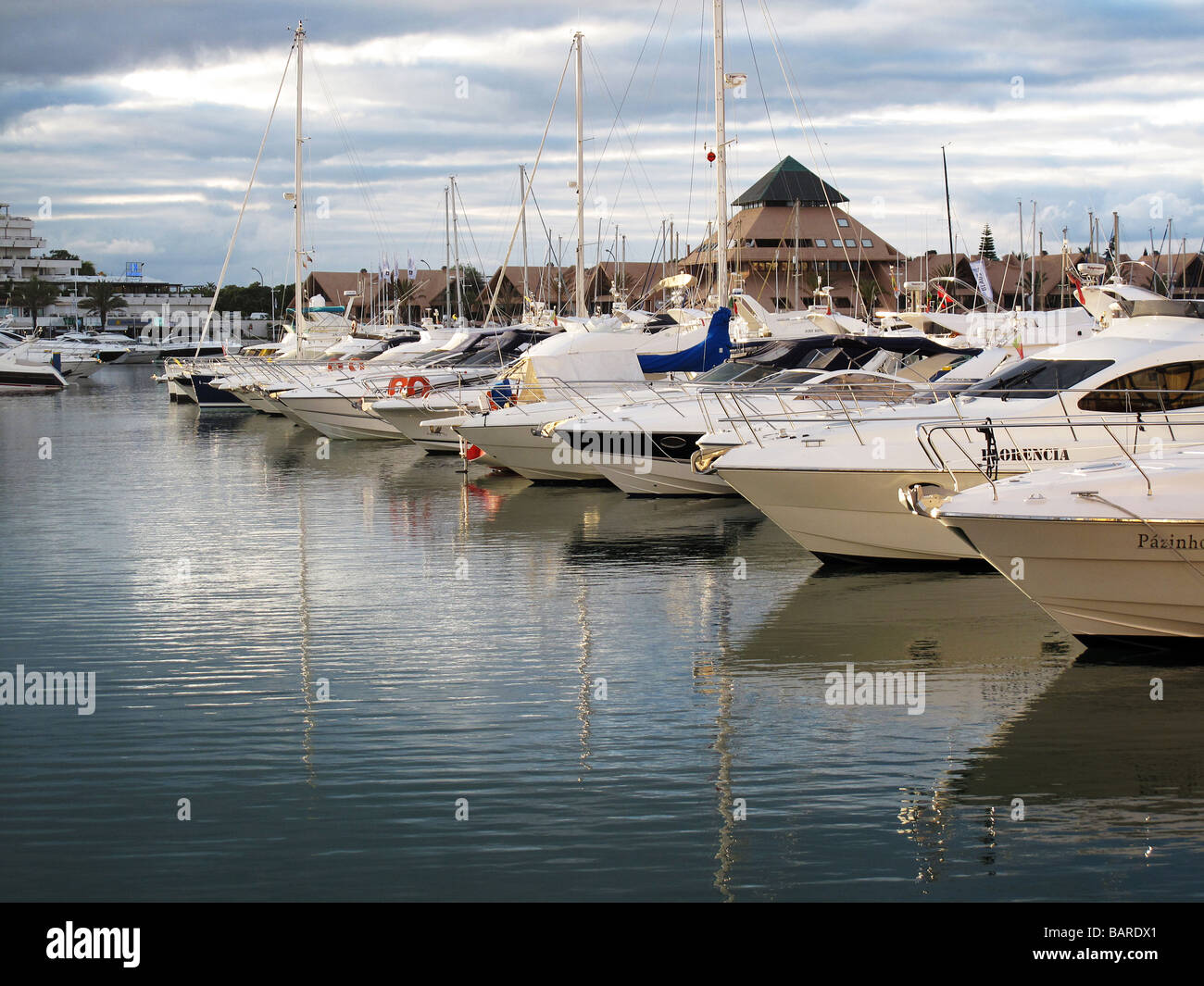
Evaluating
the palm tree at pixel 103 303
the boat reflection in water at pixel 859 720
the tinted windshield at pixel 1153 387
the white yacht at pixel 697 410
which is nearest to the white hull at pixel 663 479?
the white yacht at pixel 697 410

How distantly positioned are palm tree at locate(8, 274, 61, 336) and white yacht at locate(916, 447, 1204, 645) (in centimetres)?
12879

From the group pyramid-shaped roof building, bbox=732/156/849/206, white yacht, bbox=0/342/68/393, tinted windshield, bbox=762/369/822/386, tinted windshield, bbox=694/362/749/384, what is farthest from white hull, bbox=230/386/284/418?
pyramid-shaped roof building, bbox=732/156/849/206

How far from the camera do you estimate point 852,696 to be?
9211mm

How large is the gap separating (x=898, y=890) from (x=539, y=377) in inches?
689

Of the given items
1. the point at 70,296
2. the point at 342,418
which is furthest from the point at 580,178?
the point at 70,296

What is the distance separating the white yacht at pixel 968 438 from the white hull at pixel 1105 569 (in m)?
2.16

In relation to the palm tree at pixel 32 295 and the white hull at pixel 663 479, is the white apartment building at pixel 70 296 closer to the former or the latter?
the palm tree at pixel 32 295

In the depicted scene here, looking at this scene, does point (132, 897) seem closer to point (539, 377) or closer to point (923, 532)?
point (923, 532)

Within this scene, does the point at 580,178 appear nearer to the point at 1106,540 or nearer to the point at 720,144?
the point at 720,144

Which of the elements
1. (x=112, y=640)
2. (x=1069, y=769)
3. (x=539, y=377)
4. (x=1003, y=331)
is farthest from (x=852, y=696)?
(x=1003, y=331)

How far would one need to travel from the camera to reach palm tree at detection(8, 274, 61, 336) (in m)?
128

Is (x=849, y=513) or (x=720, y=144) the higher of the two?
(x=720, y=144)

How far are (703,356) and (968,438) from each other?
11.3 metres

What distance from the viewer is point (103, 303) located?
464ft
